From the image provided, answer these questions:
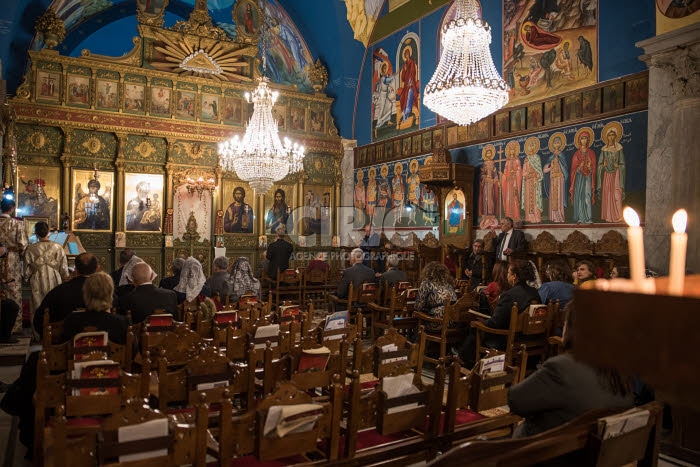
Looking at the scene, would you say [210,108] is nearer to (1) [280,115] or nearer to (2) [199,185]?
(1) [280,115]

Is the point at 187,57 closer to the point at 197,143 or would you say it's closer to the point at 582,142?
the point at 197,143

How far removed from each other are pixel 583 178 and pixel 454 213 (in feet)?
11.7

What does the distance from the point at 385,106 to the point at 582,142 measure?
736cm

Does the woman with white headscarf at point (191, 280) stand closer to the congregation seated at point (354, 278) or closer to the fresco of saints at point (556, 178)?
the congregation seated at point (354, 278)

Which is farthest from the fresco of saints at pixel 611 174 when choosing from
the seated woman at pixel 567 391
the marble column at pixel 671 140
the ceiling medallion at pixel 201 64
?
the ceiling medallion at pixel 201 64

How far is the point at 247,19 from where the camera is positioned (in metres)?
17.7

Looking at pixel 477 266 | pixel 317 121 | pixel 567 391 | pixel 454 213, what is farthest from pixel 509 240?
pixel 317 121

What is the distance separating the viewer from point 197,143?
16.6m

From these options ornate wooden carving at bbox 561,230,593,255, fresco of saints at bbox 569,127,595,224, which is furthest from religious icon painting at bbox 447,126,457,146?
ornate wooden carving at bbox 561,230,593,255

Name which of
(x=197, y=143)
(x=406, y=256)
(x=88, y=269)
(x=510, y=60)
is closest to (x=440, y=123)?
(x=510, y=60)

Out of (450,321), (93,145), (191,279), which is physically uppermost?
(93,145)

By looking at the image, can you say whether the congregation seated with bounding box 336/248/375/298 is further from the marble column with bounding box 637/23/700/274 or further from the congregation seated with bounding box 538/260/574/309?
the marble column with bounding box 637/23/700/274

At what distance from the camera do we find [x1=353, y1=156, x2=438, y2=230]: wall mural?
1484 cm

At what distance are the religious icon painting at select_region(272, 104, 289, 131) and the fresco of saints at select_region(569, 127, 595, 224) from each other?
10.0m
